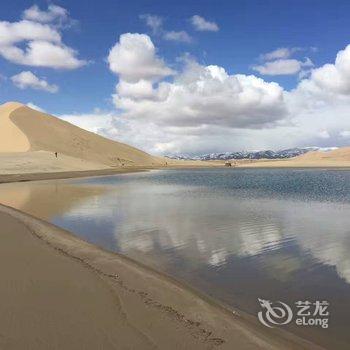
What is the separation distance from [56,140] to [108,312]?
142213 millimetres

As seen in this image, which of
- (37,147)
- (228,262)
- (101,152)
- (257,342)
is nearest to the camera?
(257,342)

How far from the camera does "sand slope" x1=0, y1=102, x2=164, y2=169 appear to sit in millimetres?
125500

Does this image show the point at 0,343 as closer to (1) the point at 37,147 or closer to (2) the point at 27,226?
(2) the point at 27,226

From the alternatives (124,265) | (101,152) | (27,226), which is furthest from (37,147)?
(124,265)

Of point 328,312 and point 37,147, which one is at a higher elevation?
point 37,147

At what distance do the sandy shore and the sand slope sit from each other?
108m

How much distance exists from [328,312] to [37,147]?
118908 mm

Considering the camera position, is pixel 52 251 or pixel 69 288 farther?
pixel 52 251

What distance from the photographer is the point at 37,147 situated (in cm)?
11944
